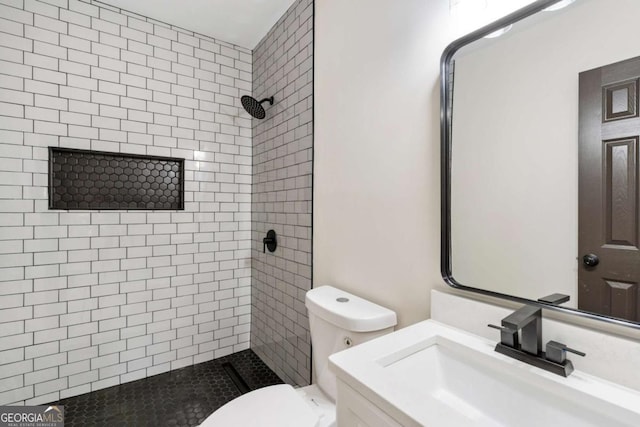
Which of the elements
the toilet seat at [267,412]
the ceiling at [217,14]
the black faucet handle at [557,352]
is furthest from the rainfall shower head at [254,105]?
the black faucet handle at [557,352]

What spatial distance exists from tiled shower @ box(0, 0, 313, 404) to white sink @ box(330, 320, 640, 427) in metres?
0.99

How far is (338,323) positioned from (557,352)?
67cm

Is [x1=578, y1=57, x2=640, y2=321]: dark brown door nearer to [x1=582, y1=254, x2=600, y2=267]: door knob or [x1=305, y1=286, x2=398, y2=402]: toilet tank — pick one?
[x1=582, y1=254, x2=600, y2=267]: door knob

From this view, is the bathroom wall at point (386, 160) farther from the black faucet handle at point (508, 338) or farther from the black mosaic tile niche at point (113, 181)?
the black mosaic tile niche at point (113, 181)

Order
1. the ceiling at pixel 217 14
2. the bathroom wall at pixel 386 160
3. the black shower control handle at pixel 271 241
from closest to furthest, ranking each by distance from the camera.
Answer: the bathroom wall at pixel 386 160 → the ceiling at pixel 217 14 → the black shower control handle at pixel 271 241

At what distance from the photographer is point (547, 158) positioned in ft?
2.56

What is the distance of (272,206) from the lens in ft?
7.07

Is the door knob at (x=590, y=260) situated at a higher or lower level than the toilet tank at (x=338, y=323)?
higher

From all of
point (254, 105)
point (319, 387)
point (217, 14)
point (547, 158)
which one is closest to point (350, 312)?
point (319, 387)

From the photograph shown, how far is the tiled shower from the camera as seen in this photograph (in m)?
1.74

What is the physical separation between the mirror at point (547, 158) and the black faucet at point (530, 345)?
8cm

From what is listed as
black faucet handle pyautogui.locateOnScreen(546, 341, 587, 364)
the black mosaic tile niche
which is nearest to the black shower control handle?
the black mosaic tile niche

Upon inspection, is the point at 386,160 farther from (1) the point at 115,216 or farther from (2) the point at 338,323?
(1) the point at 115,216

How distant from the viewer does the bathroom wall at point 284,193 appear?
1791 mm
